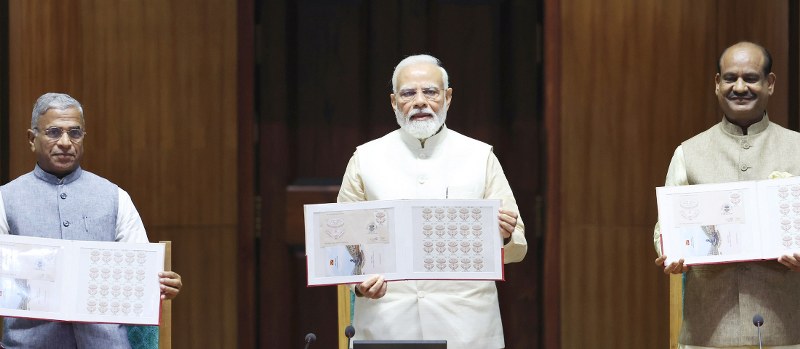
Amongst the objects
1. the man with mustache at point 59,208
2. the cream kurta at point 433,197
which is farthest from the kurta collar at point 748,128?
the man with mustache at point 59,208

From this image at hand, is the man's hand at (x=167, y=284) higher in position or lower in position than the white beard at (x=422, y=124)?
lower

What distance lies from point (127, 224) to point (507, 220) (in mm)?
1159

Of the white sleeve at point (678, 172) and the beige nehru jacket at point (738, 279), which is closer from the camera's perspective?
the beige nehru jacket at point (738, 279)

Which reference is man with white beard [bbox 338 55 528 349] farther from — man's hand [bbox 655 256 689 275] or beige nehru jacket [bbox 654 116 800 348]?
beige nehru jacket [bbox 654 116 800 348]

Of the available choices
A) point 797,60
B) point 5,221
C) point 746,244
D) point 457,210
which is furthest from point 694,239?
point 5,221

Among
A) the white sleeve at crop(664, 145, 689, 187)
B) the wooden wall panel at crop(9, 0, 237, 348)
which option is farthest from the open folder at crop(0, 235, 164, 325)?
the white sleeve at crop(664, 145, 689, 187)

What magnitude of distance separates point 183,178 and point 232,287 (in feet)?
1.65

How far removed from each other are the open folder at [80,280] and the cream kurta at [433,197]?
0.71 m

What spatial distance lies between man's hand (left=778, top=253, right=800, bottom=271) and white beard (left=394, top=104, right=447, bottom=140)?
112cm

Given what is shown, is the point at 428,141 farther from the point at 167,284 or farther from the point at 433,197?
the point at 167,284

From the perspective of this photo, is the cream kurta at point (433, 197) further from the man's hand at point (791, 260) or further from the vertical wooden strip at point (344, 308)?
the man's hand at point (791, 260)

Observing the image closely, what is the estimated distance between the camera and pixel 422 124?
3.48m

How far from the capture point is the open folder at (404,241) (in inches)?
127

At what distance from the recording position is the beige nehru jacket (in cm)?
327
